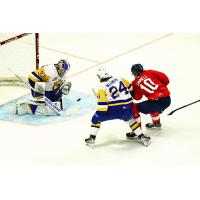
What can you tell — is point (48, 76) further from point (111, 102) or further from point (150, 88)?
point (150, 88)

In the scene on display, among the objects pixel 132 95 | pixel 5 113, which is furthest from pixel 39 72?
pixel 132 95

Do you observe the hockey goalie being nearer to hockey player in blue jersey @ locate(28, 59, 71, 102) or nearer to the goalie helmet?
hockey player in blue jersey @ locate(28, 59, 71, 102)

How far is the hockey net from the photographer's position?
6.57 metres

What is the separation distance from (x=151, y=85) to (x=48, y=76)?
116 centimetres

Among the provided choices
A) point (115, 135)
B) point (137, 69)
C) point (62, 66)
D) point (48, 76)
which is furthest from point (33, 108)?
point (137, 69)

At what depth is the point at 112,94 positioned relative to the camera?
4.84 metres

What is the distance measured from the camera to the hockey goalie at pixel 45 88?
5.66 m

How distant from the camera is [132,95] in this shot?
514 centimetres

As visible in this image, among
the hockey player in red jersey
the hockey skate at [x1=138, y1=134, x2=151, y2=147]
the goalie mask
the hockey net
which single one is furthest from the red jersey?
the hockey net

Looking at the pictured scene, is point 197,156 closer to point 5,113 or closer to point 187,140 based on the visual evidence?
point 187,140

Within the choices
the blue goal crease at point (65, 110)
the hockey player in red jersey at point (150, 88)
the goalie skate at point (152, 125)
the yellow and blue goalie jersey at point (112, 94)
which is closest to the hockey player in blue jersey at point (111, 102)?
the yellow and blue goalie jersey at point (112, 94)

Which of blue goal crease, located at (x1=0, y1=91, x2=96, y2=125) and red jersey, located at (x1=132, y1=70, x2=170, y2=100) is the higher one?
red jersey, located at (x1=132, y1=70, x2=170, y2=100)

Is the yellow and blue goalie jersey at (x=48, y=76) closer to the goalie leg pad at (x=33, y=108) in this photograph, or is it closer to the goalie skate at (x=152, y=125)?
the goalie leg pad at (x=33, y=108)

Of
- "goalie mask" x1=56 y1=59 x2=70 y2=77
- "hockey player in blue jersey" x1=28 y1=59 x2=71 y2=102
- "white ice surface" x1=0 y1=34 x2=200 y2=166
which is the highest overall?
"goalie mask" x1=56 y1=59 x2=70 y2=77
